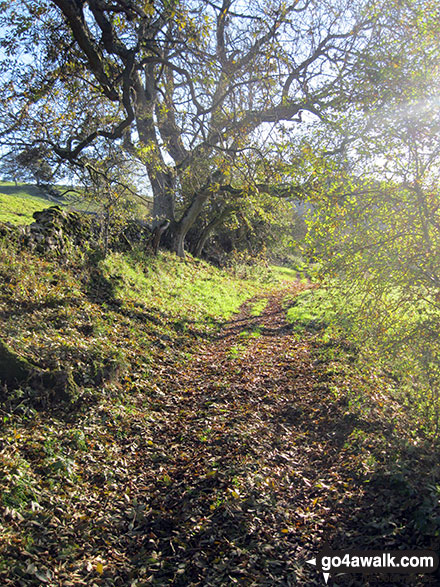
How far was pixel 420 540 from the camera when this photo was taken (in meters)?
4.03

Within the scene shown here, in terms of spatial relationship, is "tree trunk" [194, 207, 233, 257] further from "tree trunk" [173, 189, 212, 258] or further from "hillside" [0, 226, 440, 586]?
"hillside" [0, 226, 440, 586]

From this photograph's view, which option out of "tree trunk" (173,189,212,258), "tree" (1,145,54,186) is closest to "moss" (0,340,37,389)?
"tree" (1,145,54,186)

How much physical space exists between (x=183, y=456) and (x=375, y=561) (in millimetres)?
2969

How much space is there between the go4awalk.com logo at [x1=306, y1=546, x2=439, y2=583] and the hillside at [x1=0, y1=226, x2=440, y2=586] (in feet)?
0.34

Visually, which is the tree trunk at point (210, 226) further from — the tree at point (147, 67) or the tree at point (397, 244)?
the tree at point (397, 244)

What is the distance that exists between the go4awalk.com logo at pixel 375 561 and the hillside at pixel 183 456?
0.10 metres

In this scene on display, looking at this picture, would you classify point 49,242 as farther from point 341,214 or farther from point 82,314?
point 341,214

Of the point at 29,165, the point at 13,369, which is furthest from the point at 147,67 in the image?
the point at 13,369

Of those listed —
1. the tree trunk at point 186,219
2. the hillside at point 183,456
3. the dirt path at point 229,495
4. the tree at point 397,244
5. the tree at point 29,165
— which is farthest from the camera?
the tree trunk at point 186,219

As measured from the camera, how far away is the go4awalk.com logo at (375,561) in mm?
3756

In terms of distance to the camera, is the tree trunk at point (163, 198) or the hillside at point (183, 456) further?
the tree trunk at point (163, 198)

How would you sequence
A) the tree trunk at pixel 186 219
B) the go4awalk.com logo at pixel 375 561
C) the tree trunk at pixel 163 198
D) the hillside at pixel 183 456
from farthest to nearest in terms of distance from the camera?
the tree trunk at pixel 186 219
the tree trunk at pixel 163 198
the hillside at pixel 183 456
the go4awalk.com logo at pixel 375 561

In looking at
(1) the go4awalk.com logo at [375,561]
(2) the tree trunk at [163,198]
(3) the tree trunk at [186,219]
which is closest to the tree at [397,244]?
(1) the go4awalk.com logo at [375,561]

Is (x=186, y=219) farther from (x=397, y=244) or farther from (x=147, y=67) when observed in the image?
(x=397, y=244)
